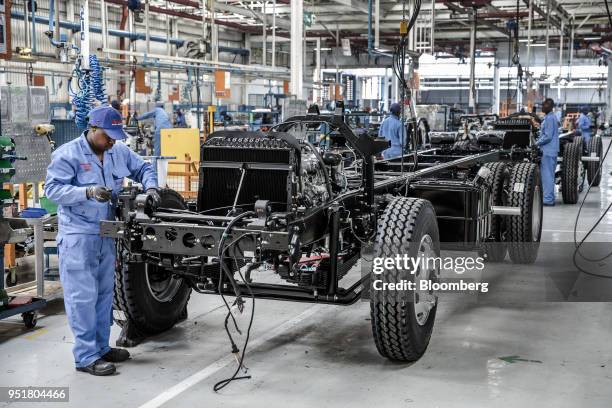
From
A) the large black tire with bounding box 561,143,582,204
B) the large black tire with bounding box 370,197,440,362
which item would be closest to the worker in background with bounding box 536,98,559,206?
the large black tire with bounding box 561,143,582,204

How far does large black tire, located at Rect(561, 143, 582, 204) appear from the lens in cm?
1279

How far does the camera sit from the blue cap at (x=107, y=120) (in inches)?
179

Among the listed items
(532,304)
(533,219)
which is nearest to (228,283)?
(532,304)

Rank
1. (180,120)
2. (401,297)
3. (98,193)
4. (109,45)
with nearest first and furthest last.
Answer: (98,193) → (401,297) → (180,120) → (109,45)

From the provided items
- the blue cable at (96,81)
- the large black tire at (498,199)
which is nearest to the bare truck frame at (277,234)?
the large black tire at (498,199)

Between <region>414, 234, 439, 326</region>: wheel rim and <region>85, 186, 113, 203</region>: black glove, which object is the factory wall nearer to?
<region>85, 186, 113, 203</region>: black glove

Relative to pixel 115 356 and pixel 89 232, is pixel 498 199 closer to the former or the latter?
pixel 115 356

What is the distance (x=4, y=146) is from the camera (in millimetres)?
5371

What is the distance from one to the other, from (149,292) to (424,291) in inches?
76.6

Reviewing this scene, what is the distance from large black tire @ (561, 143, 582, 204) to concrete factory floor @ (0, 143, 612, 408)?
6987 millimetres

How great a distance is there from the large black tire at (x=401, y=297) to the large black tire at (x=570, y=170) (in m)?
8.79

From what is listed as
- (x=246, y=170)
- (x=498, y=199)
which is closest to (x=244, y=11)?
(x=498, y=199)

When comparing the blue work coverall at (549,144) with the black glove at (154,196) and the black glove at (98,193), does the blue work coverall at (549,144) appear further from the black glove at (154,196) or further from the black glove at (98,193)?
the black glove at (98,193)

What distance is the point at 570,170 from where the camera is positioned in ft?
42.1
